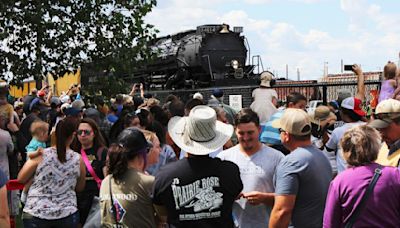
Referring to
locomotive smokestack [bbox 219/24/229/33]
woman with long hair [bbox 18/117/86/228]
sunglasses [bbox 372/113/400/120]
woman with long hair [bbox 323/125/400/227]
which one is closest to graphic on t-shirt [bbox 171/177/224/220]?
woman with long hair [bbox 323/125/400/227]

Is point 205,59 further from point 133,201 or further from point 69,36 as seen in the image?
point 133,201

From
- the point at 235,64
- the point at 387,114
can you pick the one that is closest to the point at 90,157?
the point at 387,114

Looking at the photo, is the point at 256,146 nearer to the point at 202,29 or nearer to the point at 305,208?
the point at 305,208

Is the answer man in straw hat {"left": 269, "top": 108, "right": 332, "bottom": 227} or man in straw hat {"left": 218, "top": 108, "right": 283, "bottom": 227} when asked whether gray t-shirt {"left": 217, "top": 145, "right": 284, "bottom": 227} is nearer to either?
man in straw hat {"left": 218, "top": 108, "right": 283, "bottom": 227}

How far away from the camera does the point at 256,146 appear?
17.9 feet

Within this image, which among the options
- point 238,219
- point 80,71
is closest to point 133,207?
point 238,219

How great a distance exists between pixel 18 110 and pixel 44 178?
9432 millimetres

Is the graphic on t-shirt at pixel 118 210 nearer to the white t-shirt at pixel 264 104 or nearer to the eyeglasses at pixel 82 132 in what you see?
the eyeglasses at pixel 82 132

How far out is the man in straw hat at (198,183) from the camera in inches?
165

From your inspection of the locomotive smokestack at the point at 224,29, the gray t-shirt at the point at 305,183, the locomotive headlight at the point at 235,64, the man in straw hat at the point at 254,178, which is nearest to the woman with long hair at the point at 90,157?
the man in straw hat at the point at 254,178

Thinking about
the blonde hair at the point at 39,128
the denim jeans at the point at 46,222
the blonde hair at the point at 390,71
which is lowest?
the denim jeans at the point at 46,222

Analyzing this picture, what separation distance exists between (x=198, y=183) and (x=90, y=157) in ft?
8.99

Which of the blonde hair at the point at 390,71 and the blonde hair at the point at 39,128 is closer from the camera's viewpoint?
the blonde hair at the point at 39,128

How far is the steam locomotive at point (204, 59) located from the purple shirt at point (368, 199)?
20891 mm
